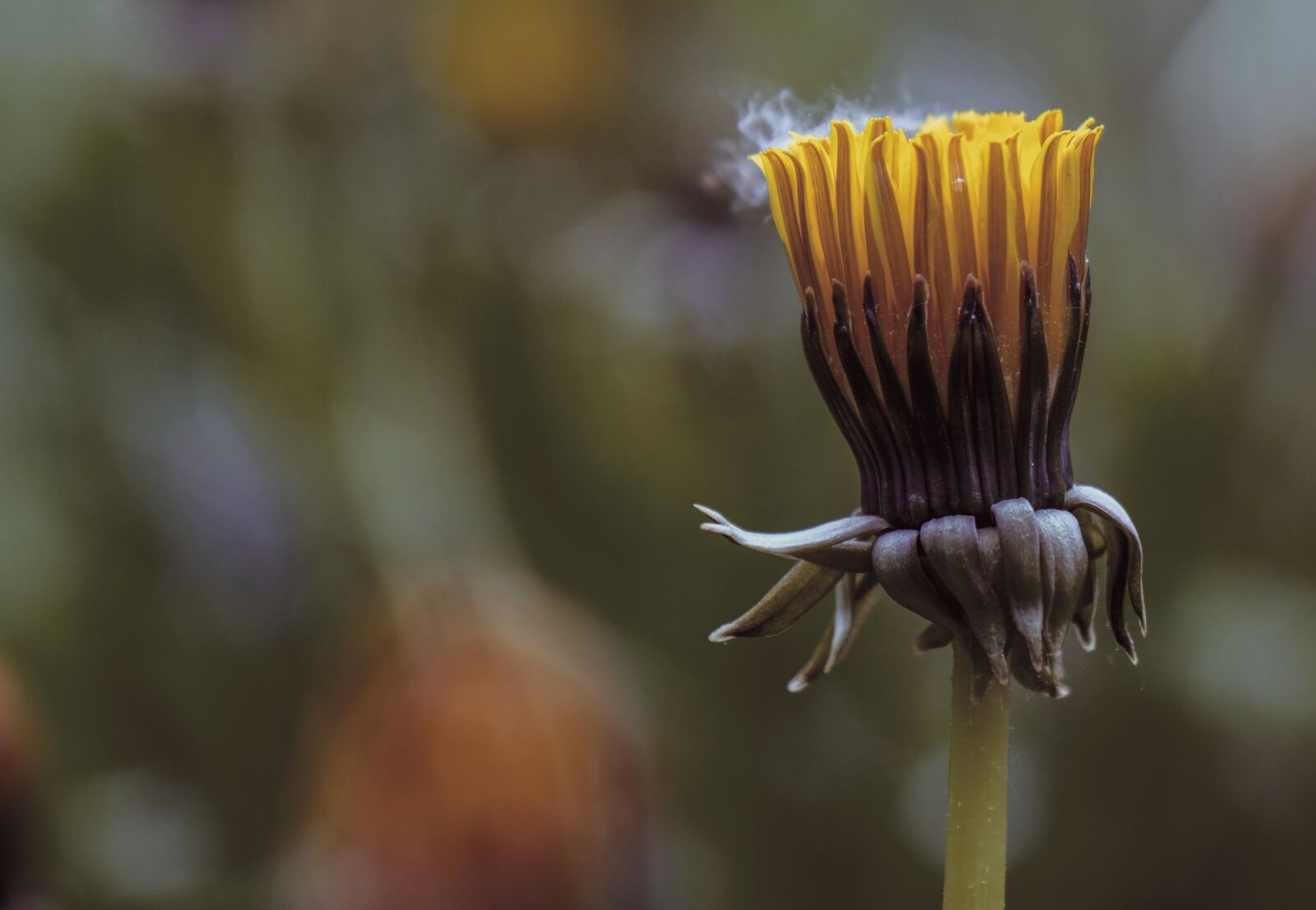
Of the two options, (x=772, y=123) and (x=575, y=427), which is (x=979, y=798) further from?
(x=575, y=427)

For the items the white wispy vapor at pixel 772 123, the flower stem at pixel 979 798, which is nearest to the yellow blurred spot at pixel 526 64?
the white wispy vapor at pixel 772 123

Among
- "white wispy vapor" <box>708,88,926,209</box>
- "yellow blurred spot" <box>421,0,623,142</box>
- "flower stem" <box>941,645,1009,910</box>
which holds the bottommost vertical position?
"flower stem" <box>941,645,1009,910</box>

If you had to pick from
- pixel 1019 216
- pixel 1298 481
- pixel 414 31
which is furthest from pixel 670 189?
pixel 1019 216

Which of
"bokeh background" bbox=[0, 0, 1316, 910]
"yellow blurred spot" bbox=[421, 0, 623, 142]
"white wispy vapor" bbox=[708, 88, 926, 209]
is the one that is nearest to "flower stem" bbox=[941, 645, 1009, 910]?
"white wispy vapor" bbox=[708, 88, 926, 209]

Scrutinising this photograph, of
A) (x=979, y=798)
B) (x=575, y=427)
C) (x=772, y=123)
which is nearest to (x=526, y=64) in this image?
(x=575, y=427)

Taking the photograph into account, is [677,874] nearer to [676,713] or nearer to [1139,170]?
[676,713]

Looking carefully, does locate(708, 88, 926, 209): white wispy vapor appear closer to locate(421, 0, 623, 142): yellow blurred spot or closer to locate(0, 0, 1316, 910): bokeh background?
locate(0, 0, 1316, 910): bokeh background
